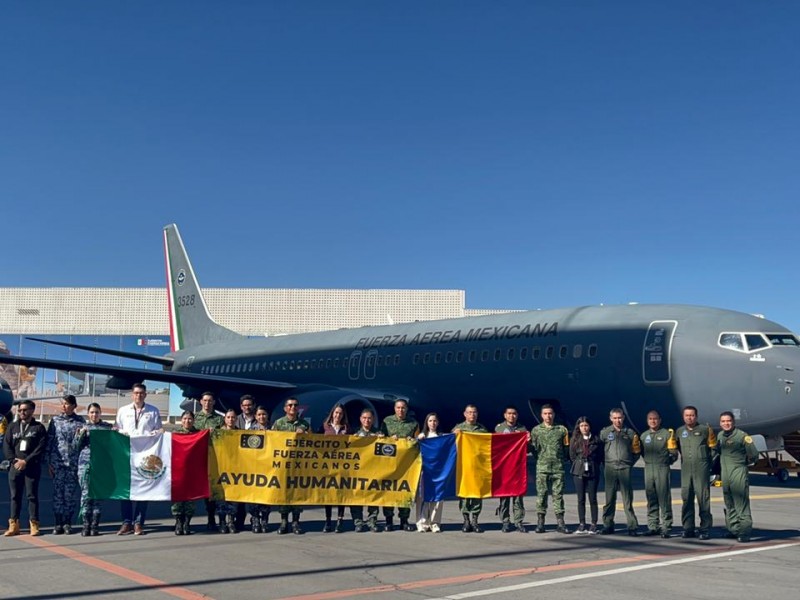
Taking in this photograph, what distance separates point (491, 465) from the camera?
1240 cm

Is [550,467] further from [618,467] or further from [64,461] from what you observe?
[64,461]

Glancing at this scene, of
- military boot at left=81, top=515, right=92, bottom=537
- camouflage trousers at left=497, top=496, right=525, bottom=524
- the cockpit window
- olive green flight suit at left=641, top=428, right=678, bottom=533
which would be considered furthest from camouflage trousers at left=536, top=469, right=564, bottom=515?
the cockpit window

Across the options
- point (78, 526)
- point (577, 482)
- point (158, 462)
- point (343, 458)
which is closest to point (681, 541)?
point (577, 482)

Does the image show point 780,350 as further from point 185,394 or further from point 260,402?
point 185,394

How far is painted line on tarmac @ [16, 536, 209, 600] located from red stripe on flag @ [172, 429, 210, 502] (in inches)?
69.0

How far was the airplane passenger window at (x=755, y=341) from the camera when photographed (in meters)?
16.7

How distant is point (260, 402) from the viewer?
26.8 meters

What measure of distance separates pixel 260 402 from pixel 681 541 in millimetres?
17856

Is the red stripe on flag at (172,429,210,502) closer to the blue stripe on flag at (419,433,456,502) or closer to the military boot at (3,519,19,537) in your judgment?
the military boot at (3,519,19,537)

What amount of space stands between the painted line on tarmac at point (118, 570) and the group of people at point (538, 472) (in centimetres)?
83

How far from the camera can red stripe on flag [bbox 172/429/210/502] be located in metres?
11.4

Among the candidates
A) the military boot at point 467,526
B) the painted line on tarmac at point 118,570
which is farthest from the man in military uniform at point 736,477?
the painted line on tarmac at point 118,570

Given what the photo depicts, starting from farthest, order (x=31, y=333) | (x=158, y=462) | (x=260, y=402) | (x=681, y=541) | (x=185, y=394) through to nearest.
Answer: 1. (x=31, y=333)
2. (x=185, y=394)
3. (x=260, y=402)
4. (x=158, y=462)
5. (x=681, y=541)

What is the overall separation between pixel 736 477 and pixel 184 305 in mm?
31735
